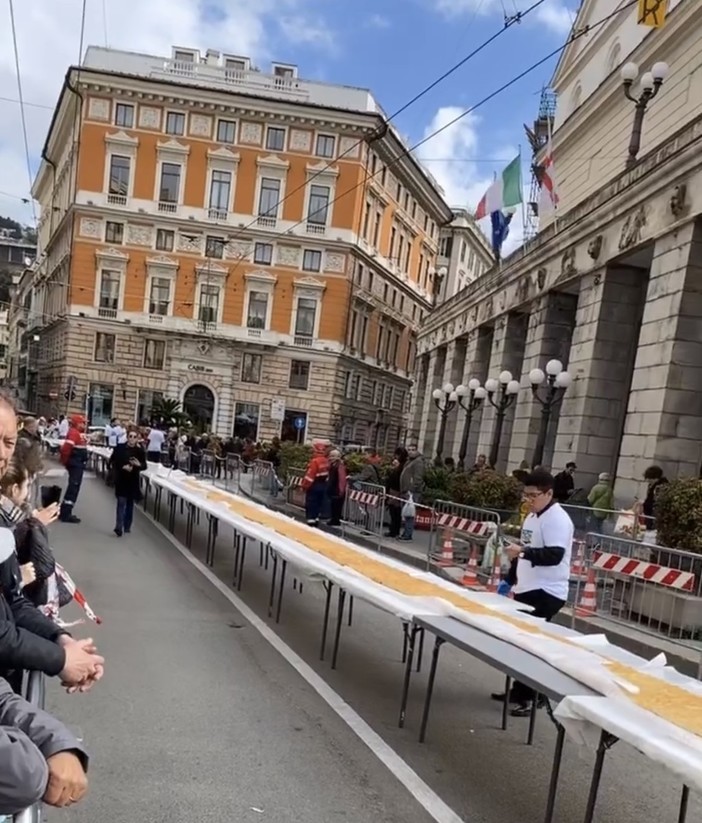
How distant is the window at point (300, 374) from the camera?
190ft

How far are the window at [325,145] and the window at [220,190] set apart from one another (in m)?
6.87

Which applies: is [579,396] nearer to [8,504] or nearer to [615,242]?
[615,242]

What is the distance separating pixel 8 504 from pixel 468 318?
29993mm

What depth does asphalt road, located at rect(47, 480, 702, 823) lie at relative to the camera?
416 cm

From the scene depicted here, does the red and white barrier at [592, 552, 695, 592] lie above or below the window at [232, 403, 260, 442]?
above

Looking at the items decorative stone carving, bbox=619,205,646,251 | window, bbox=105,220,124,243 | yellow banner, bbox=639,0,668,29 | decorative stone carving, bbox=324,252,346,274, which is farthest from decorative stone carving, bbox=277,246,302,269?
decorative stone carving, bbox=619,205,646,251

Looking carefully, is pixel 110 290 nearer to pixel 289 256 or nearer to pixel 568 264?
pixel 289 256

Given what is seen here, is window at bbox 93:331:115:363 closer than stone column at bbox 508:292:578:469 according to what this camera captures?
No

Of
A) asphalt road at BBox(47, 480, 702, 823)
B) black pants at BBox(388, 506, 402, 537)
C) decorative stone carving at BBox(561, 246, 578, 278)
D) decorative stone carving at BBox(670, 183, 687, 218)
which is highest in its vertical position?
decorative stone carving at BBox(670, 183, 687, 218)

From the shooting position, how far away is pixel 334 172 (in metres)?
57.1

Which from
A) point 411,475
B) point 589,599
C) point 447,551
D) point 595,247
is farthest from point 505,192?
point 589,599

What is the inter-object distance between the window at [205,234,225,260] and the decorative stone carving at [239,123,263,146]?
7434mm

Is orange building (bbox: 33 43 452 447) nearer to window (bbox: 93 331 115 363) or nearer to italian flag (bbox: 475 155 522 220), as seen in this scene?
window (bbox: 93 331 115 363)

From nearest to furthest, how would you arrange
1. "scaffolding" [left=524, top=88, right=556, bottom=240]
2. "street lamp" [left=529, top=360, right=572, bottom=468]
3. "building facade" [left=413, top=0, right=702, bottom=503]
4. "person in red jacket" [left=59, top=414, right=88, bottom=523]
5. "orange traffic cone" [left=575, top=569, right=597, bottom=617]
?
"orange traffic cone" [left=575, top=569, right=597, bottom=617], "person in red jacket" [left=59, top=414, right=88, bottom=523], "building facade" [left=413, top=0, right=702, bottom=503], "street lamp" [left=529, top=360, right=572, bottom=468], "scaffolding" [left=524, top=88, right=556, bottom=240]
